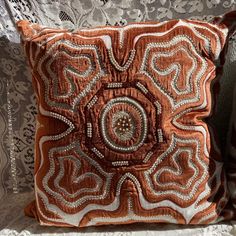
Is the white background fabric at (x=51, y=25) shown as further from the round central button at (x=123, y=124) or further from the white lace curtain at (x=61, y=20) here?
the round central button at (x=123, y=124)

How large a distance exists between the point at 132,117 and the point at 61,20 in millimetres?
342

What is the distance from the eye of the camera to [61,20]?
1088 millimetres

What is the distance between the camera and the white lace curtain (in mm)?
1056

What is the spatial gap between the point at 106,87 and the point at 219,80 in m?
0.26

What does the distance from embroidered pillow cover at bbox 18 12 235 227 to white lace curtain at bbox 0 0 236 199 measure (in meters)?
0.11

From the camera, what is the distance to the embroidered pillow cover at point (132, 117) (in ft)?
2.98

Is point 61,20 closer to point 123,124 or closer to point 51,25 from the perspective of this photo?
point 51,25

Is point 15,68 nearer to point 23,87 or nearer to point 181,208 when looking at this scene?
point 23,87

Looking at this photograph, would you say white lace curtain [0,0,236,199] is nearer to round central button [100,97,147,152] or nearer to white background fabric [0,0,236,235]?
white background fabric [0,0,236,235]

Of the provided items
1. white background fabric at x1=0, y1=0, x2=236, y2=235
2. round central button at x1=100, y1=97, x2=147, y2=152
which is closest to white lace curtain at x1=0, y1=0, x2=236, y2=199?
white background fabric at x1=0, y1=0, x2=236, y2=235

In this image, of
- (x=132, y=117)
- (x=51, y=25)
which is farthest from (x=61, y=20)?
(x=132, y=117)

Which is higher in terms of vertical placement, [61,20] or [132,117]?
[61,20]

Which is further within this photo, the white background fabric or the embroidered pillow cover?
the white background fabric

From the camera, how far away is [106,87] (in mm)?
910
